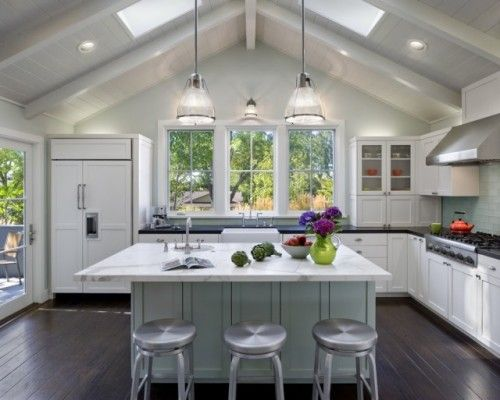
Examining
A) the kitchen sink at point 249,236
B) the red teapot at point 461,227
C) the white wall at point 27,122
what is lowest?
Answer: the kitchen sink at point 249,236

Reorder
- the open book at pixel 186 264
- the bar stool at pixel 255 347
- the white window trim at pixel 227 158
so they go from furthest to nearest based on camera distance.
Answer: the white window trim at pixel 227 158
the open book at pixel 186 264
the bar stool at pixel 255 347

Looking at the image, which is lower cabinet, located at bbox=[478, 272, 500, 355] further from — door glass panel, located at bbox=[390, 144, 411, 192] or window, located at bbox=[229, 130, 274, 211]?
window, located at bbox=[229, 130, 274, 211]

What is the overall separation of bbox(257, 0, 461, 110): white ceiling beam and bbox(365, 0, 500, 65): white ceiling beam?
40.0 inches

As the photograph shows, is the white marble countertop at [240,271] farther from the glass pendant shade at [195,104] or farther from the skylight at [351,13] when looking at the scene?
the skylight at [351,13]

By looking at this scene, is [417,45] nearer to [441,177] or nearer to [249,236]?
[441,177]

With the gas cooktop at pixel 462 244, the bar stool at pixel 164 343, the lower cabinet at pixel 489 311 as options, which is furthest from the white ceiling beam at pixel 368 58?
the bar stool at pixel 164 343

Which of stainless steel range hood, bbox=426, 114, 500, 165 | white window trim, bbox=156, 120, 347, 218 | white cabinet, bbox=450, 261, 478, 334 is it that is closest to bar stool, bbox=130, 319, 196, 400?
white cabinet, bbox=450, 261, 478, 334

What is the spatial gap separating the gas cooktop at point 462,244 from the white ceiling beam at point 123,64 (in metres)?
3.48

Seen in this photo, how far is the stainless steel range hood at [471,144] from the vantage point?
335cm

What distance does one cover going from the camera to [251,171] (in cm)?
549

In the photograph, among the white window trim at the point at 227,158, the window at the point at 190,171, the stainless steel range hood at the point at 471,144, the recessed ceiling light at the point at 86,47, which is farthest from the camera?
the window at the point at 190,171

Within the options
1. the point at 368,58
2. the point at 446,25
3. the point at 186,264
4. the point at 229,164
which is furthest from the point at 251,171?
the point at 186,264

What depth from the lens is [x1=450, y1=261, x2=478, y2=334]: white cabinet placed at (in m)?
3.33

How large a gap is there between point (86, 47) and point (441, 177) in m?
4.27
